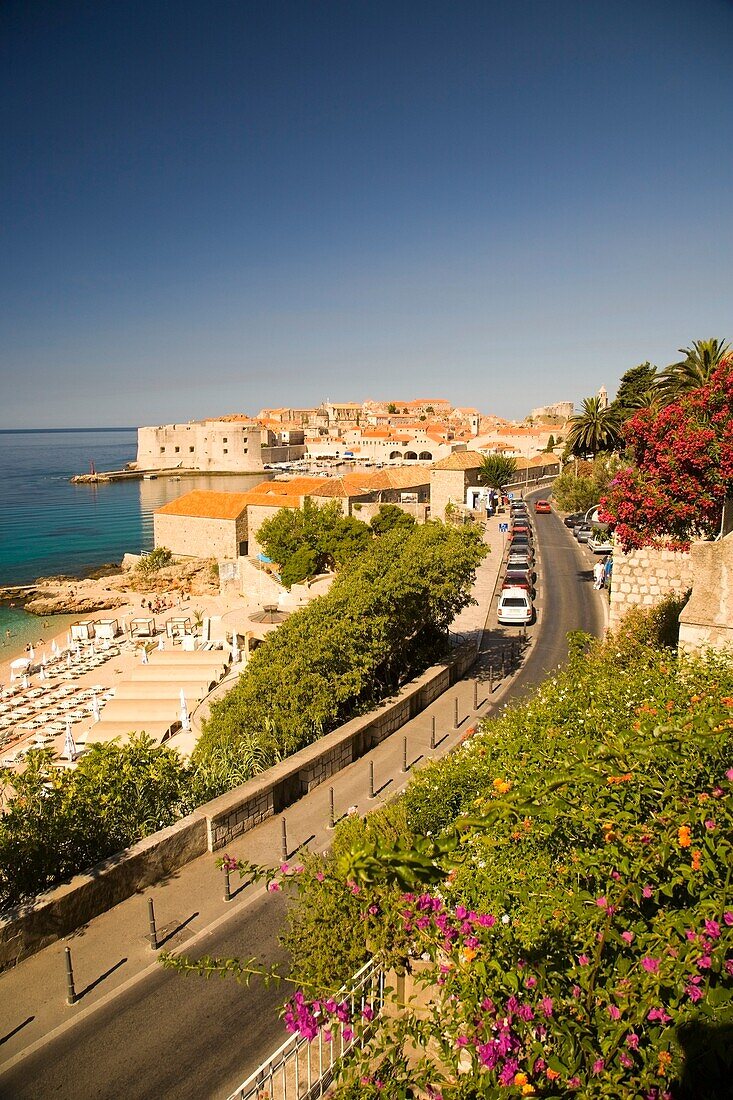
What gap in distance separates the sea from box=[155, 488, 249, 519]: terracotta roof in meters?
10.9

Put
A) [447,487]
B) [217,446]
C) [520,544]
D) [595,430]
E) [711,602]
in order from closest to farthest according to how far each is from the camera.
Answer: [711,602]
[520,544]
[595,430]
[447,487]
[217,446]

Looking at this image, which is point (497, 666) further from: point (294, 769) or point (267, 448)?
point (267, 448)

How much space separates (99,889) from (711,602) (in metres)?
7.99

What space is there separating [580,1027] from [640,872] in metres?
0.88

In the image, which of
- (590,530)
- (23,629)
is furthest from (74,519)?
(590,530)

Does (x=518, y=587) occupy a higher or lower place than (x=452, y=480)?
lower

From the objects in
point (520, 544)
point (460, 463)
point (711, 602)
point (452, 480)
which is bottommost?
point (520, 544)

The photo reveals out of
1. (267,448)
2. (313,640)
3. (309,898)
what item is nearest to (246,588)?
(313,640)

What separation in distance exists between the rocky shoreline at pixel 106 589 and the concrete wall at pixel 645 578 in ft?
101

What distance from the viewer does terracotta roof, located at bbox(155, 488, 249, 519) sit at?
152 ft

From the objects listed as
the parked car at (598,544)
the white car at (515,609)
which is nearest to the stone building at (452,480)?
the parked car at (598,544)

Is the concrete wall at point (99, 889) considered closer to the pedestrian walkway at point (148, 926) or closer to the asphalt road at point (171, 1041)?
the pedestrian walkway at point (148, 926)

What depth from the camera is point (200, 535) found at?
157 feet

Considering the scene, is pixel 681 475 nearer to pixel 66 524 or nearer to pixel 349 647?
pixel 349 647
